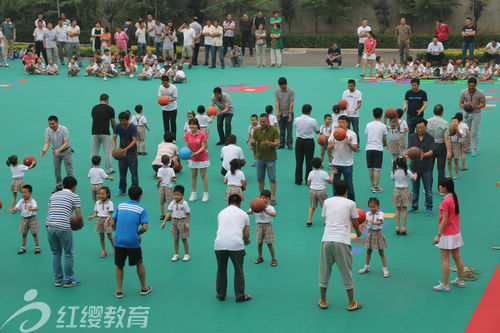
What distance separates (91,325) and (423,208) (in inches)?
284

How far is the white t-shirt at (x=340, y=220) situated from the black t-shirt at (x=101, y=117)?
7841mm

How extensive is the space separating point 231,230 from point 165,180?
11.8 ft

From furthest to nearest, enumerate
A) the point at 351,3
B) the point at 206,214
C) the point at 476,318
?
the point at 351,3
the point at 206,214
the point at 476,318

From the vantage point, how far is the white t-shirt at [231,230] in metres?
9.28

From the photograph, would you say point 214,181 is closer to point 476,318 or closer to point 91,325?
point 91,325

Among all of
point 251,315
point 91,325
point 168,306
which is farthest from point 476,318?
point 91,325

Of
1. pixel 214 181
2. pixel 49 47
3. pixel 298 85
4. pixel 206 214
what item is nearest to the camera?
pixel 206 214

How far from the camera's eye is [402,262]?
10.8 m

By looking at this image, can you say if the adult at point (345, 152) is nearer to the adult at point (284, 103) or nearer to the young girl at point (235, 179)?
the young girl at point (235, 179)

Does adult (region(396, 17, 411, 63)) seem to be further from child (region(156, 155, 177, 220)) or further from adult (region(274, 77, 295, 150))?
child (region(156, 155, 177, 220))

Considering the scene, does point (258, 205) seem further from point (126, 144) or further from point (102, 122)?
point (102, 122)

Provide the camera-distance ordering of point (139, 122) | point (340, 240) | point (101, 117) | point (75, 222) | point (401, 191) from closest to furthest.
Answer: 1. point (340, 240)
2. point (75, 222)
3. point (401, 191)
4. point (101, 117)
5. point (139, 122)

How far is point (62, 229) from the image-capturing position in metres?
9.91

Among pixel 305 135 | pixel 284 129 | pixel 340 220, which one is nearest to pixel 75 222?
pixel 340 220
